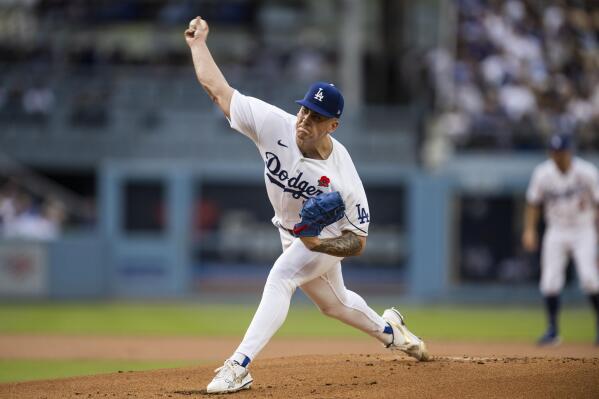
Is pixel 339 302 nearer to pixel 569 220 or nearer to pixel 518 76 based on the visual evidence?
pixel 569 220

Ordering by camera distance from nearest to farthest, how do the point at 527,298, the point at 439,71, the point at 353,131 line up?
the point at 527,298
the point at 353,131
the point at 439,71

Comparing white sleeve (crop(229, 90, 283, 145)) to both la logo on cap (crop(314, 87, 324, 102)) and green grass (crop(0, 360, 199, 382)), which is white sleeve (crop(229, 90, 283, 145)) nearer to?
la logo on cap (crop(314, 87, 324, 102))

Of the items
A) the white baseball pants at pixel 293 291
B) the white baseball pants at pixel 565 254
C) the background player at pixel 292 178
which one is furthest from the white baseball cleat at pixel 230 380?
the white baseball pants at pixel 565 254

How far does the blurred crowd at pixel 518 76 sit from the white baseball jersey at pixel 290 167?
1191 centimetres

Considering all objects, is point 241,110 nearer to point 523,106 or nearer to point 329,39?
point 523,106

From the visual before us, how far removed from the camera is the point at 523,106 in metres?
18.8

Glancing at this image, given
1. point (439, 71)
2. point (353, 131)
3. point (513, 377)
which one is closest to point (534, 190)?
point (513, 377)

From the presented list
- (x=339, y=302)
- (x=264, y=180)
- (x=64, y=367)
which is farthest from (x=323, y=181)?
(x=264, y=180)

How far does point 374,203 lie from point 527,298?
3.10 meters

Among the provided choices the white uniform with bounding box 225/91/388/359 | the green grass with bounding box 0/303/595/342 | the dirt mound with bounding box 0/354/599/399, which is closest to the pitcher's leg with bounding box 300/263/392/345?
the white uniform with bounding box 225/91/388/359

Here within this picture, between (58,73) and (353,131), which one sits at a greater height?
(58,73)

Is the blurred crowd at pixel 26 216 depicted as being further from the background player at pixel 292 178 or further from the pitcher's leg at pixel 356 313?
the background player at pixel 292 178

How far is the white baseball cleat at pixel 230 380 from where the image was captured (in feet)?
20.5

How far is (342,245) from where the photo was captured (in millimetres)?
6344
